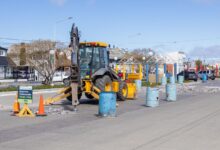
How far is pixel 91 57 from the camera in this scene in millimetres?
23859

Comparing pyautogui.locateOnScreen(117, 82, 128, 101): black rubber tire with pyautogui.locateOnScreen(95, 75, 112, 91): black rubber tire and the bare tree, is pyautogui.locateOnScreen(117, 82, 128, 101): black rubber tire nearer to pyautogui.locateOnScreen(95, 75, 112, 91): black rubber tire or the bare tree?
pyautogui.locateOnScreen(95, 75, 112, 91): black rubber tire

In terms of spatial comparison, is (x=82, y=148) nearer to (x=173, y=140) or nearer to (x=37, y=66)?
(x=173, y=140)

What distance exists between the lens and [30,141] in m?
11.2

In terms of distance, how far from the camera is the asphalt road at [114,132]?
10461 mm

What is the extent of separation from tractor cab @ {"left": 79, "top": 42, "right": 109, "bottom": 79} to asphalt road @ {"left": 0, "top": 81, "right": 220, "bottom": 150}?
229 inches

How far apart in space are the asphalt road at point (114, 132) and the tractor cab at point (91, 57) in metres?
5.81

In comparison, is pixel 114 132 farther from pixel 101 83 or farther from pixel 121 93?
pixel 121 93

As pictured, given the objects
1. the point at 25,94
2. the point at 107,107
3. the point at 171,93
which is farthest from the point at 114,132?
the point at 171,93

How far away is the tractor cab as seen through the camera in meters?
23.6

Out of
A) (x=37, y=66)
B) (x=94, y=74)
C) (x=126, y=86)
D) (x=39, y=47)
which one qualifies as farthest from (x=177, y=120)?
(x=39, y=47)

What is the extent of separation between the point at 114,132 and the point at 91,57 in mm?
11572

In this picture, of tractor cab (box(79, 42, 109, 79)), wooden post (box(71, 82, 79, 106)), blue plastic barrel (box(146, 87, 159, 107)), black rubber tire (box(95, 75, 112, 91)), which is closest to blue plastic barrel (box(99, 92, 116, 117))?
wooden post (box(71, 82, 79, 106))

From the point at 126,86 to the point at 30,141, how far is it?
15.0 meters

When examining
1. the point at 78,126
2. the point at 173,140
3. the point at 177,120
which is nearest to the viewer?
the point at 173,140
